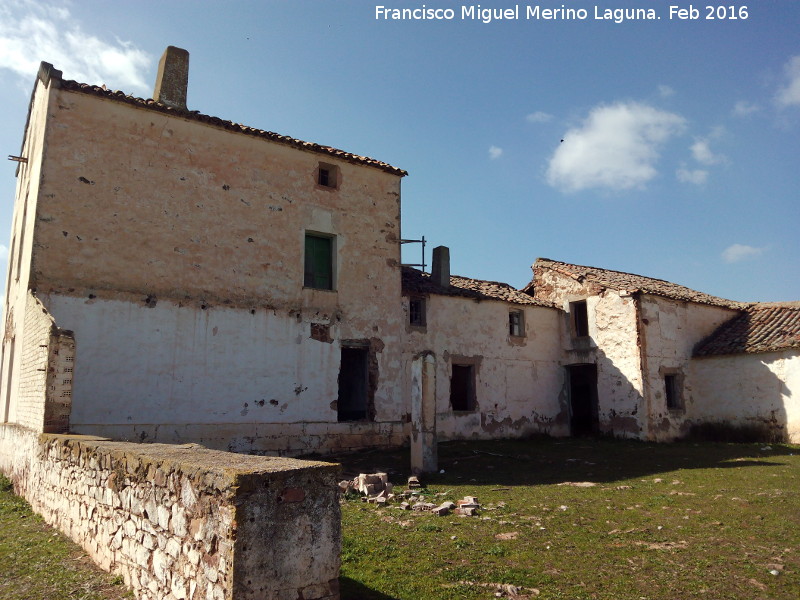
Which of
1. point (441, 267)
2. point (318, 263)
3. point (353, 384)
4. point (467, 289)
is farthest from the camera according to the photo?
point (467, 289)

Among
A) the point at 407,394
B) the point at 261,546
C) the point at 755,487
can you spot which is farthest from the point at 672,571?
the point at 407,394

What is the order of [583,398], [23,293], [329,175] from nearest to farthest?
[23,293], [329,175], [583,398]

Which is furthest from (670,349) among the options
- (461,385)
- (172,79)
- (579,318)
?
(172,79)

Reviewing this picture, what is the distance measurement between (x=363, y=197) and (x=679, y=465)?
389 inches

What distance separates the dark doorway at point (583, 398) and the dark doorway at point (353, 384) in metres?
8.16

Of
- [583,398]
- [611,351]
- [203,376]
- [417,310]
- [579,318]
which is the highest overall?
[579,318]

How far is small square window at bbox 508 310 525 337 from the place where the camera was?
19.0 metres

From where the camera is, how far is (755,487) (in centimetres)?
981

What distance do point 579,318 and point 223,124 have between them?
42.9 feet

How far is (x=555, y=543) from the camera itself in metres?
6.41

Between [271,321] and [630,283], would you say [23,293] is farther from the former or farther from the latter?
[630,283]

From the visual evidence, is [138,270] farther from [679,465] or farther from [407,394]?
[679,465]

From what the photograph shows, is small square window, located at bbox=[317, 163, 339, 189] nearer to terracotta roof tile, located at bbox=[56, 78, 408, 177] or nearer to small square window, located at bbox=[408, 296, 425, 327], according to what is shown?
terracotta roof tile, located at bbox=[56, 78, 408, 177]

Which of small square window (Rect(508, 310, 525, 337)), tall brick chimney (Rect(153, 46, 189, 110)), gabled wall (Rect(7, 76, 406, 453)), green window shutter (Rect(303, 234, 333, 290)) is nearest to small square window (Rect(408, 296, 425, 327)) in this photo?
gabled wall (Rect(7, 76, 406, 453))
